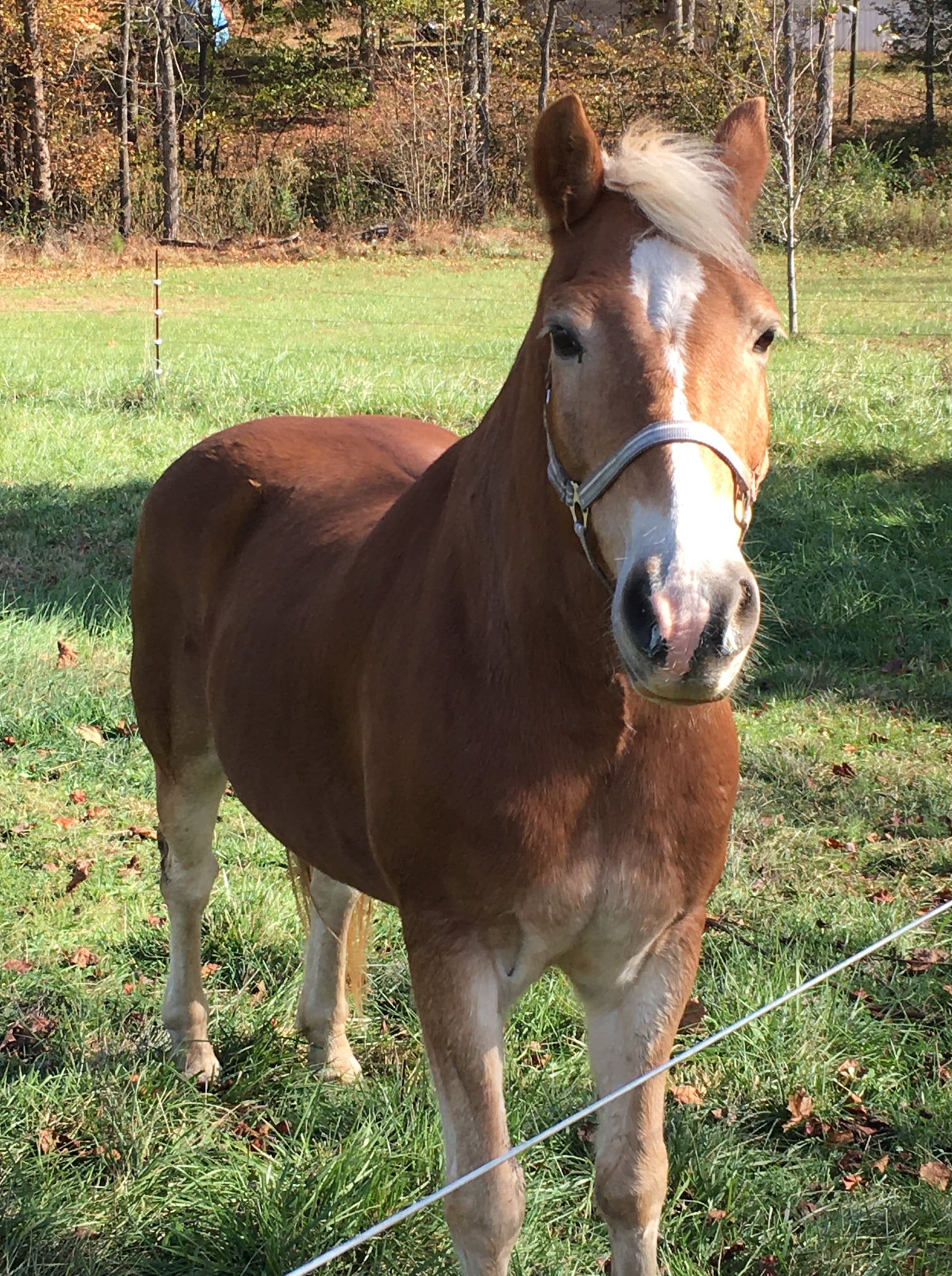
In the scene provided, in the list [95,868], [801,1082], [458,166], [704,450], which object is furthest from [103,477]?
[458,166]

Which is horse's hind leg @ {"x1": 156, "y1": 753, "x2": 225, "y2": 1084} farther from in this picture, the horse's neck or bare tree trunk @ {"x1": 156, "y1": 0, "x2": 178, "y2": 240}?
bare tree trunk @ {"x1": 156, "y1": 0, "x2": 178, "y2": 240}

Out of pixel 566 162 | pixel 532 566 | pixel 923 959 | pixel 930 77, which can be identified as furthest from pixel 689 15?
pixel 532 566

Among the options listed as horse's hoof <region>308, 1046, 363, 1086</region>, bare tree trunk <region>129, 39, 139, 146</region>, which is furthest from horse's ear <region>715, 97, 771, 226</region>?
bare tree trunk <region>129, 39, 139, 146</region>

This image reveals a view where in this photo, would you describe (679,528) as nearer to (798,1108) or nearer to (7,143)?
(798,1108)

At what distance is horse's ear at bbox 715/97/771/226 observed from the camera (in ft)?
7.33

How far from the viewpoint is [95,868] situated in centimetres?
456

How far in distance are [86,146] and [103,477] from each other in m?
27.1

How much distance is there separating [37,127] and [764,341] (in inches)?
1326

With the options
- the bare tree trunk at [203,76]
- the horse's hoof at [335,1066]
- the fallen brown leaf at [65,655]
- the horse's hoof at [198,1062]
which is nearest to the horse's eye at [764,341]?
the horse's hoof at [335,1066]

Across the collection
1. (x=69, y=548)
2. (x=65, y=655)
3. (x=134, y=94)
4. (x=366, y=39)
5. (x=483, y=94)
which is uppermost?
(x=366, y=39)

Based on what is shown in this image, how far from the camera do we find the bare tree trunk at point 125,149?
99.7 feet

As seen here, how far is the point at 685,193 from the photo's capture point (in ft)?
6.42

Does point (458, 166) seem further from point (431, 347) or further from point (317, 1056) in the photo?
point (317, 1056)

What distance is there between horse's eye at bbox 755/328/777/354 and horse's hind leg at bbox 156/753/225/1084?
2.24 m
